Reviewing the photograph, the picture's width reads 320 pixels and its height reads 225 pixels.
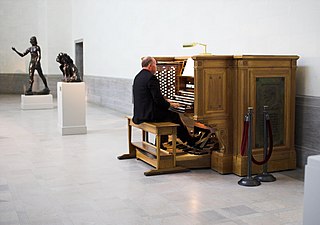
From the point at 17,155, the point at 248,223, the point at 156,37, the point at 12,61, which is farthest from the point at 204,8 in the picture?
the point at 12,61

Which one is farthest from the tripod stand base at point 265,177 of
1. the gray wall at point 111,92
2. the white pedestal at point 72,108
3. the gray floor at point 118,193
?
the gray wall at point 111,92

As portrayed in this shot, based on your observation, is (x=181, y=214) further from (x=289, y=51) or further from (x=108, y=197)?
(x=289, y=51)

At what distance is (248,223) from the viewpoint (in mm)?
4781

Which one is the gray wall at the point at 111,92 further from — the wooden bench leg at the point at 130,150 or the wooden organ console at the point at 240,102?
the wooden organ console at the point at 240,102

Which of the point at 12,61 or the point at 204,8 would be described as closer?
the point at 204,8

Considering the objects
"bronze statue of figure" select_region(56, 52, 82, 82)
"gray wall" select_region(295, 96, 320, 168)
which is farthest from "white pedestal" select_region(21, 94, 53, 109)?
"gray wall" select_region(295, 96, 320, 168)

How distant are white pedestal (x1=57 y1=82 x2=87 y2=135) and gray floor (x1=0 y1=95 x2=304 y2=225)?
1545 millimetres

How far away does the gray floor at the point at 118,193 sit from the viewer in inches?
196

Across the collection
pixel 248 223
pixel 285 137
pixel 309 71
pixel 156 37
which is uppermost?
pixel 156 37

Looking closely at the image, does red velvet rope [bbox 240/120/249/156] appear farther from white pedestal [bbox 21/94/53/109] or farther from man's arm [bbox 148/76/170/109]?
white pedestal [bbox 21/94/53/109]

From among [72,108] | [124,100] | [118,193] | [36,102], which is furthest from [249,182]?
[36,102]

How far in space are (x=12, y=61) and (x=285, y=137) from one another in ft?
58.9

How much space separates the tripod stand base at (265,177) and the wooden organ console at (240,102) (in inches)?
10.1

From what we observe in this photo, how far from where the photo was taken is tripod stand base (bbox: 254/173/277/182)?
253 inches
